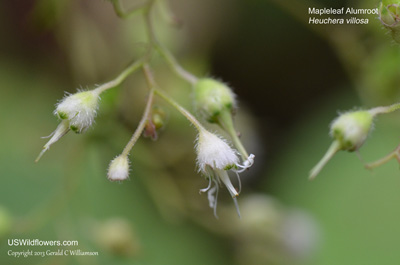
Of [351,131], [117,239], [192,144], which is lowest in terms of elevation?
[117,239]

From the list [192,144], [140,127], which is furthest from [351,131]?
[192,144]

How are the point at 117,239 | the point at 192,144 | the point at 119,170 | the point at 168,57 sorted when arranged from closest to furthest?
the point at 119,170
the point at 168,57
the point at 117,239
the point at 192,144

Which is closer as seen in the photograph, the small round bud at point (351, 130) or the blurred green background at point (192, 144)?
the small round bud at point (351, 130)

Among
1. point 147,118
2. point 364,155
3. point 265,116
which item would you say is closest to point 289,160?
point 265,116

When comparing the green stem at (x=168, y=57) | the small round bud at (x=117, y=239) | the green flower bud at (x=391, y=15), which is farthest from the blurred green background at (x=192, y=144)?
the green flower bud at (x=391, y=15)

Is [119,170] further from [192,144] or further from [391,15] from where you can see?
[192,144]

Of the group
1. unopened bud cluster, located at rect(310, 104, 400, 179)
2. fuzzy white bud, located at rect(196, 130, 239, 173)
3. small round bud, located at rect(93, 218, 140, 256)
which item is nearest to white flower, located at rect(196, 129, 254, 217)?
fuzzy white bud, located at rect(196, 130, 239, 173)

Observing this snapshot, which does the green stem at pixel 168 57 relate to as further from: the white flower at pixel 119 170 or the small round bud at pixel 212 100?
the white flower at pixel 119 170
